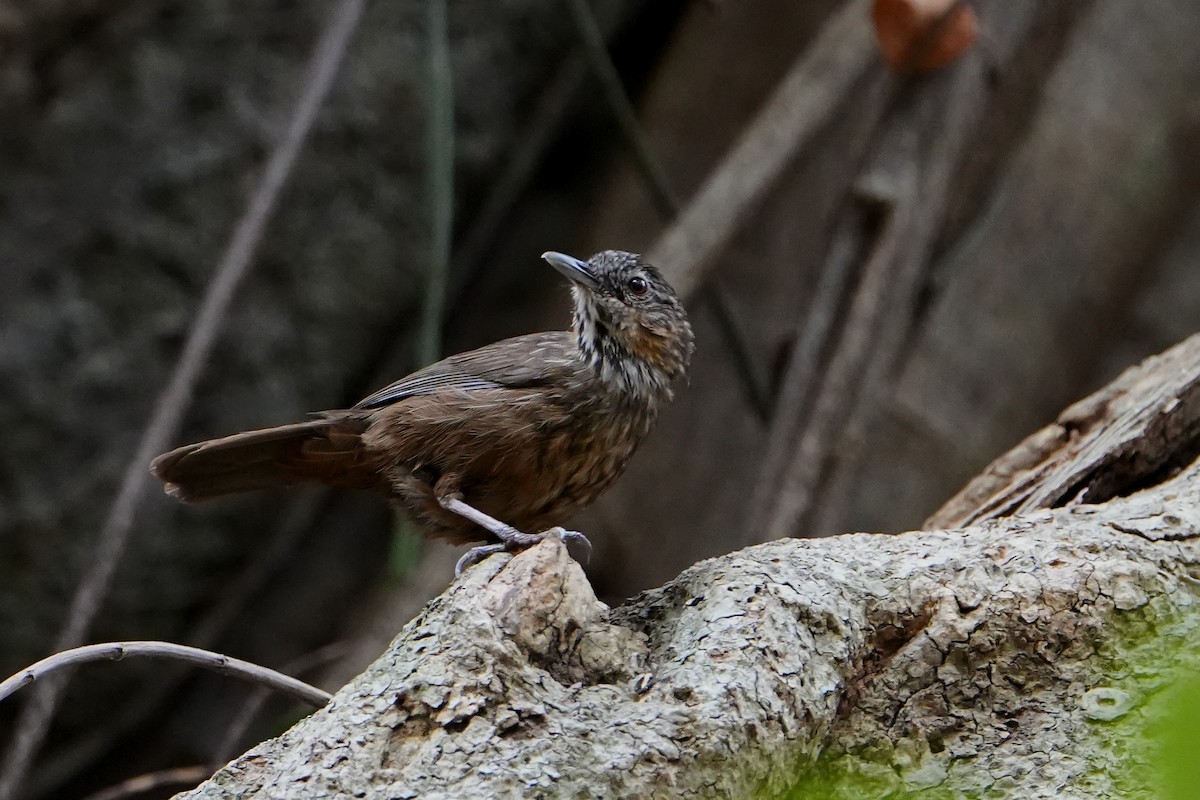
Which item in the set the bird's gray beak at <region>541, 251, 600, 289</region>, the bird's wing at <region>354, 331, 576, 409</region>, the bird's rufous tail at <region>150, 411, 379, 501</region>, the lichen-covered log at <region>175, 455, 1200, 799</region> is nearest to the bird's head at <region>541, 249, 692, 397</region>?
the bird's gray beak at <region>541, 251, 600, 289</region>

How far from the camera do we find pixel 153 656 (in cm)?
238

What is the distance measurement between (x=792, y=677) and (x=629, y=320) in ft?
6.28

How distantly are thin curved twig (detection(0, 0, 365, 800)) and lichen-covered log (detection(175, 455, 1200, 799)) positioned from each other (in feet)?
6.00

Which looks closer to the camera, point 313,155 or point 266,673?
point 266,673

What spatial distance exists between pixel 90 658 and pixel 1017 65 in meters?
4.07

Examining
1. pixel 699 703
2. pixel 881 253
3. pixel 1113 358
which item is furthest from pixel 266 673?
pixel 1113 358

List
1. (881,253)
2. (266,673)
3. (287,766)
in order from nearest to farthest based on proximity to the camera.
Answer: (287,766)
(266,673)
(881,253)

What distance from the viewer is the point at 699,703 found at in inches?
76.4

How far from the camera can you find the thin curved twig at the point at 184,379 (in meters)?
3.60

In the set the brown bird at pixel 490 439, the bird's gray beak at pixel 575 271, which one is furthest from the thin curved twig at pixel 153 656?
the bird's gray beak at pixel 575 271

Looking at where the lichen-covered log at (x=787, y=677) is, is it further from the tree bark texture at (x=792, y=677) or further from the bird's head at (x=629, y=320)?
the bird's head at (x=629, y=320)

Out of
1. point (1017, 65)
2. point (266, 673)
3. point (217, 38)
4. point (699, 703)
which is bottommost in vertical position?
point (699, 703)

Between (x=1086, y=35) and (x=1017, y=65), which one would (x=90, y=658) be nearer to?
(x=1017, y=65)

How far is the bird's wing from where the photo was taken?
3445 millimetres
